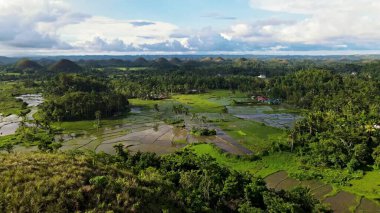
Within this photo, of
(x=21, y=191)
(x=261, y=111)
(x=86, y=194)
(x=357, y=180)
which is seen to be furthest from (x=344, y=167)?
(x=261, y=111)

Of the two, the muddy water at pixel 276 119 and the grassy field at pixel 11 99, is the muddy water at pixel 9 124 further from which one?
the muddy water at pixel 276 119

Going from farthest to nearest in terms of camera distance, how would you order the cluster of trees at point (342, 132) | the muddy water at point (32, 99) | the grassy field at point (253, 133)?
the muddy water at point (32, 99) < the grassy field at point (253, 133) < the cluster of trees at point (342, 132)

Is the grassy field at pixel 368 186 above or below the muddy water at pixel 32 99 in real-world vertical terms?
below

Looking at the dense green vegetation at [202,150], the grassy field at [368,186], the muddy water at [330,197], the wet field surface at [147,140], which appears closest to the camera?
the dense green vegetation at [202,150]

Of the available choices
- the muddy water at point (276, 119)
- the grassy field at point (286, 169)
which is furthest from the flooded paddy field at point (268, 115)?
the grassy field at point (286, 169)

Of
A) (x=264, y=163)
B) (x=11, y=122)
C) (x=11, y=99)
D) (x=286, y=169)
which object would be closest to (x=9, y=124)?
(x=11, y=122)

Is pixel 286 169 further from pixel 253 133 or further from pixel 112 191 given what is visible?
pixel 112 191

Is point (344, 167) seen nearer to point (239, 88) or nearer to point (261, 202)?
point (261, 202)
